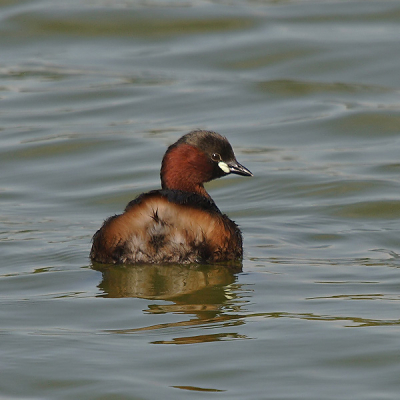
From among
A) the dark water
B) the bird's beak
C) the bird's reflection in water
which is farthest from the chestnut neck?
the bird's reflection in water

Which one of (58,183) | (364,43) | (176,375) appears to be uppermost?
(364,43)

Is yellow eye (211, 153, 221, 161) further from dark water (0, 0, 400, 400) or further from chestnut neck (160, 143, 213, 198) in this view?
dark water (0, 0, 400, 400)

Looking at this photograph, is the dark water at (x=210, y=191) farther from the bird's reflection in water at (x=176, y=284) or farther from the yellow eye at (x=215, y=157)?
the yellow eye at (x=215, y=157)

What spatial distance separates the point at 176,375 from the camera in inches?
180

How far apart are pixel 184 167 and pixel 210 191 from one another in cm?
221

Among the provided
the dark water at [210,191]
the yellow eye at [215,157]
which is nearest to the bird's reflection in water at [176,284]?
the dark water at [210,191]

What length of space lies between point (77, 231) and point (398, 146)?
413 centimetres

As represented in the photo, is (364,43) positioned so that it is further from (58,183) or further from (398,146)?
(58,183)

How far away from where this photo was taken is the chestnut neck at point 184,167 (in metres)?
7.23

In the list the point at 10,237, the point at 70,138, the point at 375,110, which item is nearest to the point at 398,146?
the point at 375,110

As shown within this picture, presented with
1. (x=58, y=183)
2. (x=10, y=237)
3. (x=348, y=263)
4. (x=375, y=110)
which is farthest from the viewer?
(x=375, y=110)

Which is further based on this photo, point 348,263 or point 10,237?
point 10,237

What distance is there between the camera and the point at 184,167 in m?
7.27

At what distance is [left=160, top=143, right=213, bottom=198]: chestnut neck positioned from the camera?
7227 millimetres
